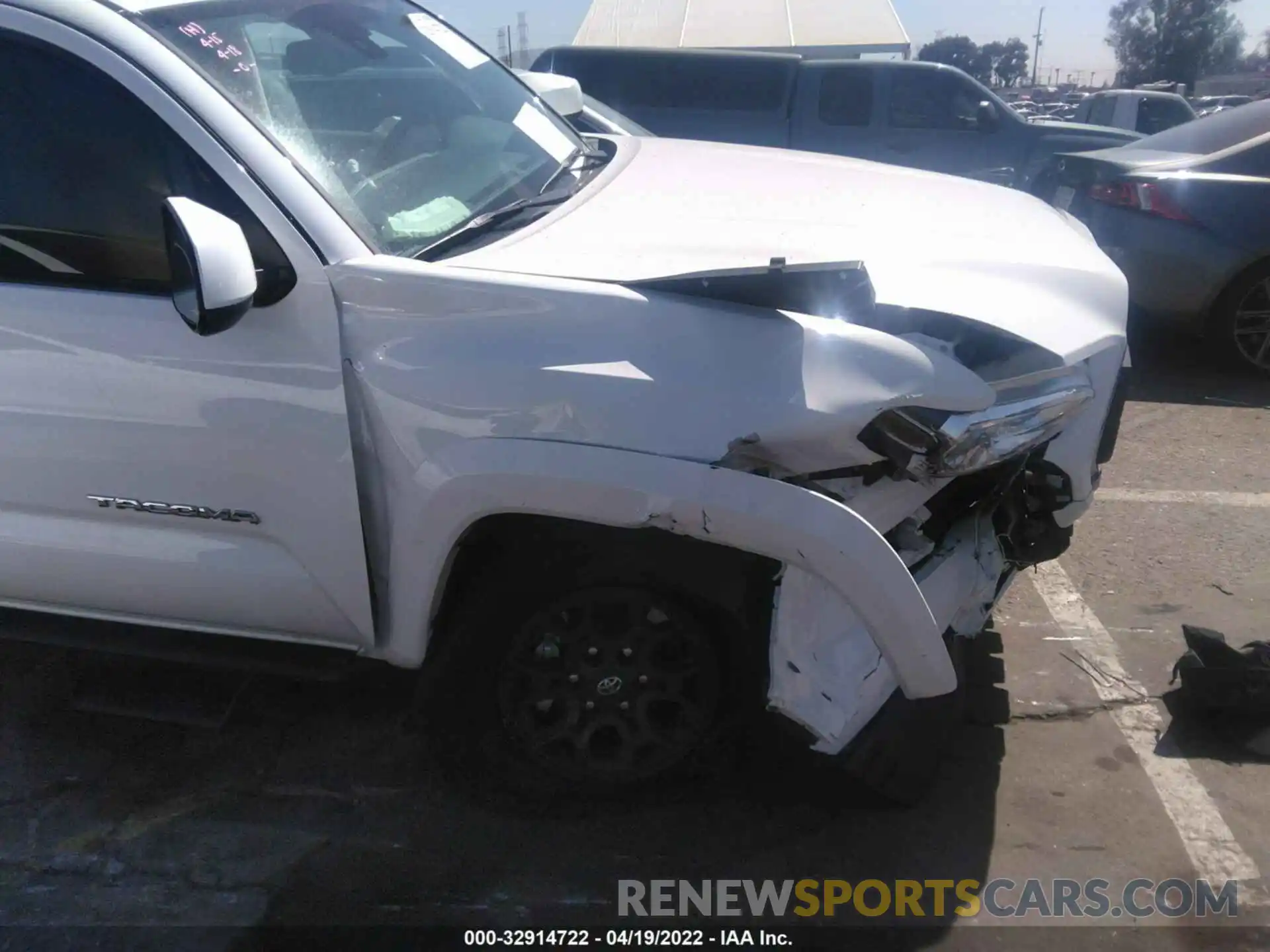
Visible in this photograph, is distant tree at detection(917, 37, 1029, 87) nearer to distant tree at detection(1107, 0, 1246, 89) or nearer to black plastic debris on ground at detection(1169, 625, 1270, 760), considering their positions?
distant tree at detection(1107, 0, 1246, 89)

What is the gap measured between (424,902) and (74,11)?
2155mm

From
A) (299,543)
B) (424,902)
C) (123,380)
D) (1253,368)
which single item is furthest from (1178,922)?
(1253,368)

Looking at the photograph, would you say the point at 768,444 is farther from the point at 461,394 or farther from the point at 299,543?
the point at 299,543

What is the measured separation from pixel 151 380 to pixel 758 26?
24439mm

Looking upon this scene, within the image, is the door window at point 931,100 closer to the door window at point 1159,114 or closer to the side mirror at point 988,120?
the side mirror at point 988,120

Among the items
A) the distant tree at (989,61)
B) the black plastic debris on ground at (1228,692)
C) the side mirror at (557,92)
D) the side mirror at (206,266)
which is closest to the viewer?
the side mirror at (206,266)

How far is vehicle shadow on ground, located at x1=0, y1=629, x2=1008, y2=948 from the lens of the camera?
2604 mm

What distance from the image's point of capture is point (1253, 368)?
6.24m

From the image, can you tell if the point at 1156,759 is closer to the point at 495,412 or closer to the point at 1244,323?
the point at 495,412

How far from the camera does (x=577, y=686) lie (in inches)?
105

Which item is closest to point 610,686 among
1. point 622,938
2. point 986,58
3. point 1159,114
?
point 622,938

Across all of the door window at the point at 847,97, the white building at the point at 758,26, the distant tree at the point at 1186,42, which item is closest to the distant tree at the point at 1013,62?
the distant tree at the point at 1186,42

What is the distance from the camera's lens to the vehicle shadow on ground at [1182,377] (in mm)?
5961

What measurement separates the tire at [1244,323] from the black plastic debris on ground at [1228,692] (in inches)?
138
